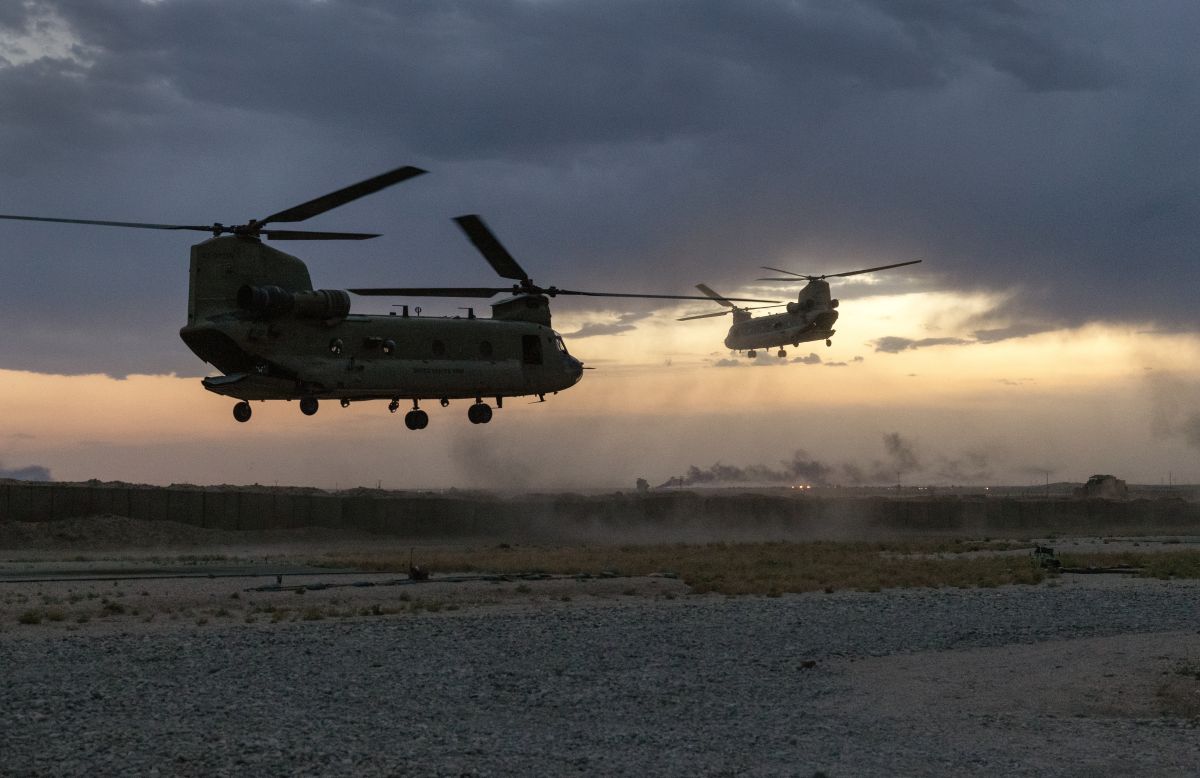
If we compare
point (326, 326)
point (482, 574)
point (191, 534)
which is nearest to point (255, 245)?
point (326, 326)

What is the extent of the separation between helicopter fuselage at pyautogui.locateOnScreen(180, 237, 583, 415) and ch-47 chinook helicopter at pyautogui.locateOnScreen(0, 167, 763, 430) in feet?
0.10

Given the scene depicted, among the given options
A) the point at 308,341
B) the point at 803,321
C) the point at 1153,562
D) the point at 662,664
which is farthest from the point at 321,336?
the point at 803,321

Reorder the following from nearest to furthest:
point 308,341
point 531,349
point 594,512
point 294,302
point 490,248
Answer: point 294,302 < point 308,341 < point 490,248 < point 531,349 < point 594,512

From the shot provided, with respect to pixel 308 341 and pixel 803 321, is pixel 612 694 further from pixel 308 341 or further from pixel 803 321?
pixel 803 321

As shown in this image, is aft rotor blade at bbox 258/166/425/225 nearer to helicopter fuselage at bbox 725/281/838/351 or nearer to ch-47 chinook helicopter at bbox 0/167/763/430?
ch-47 chinook helicopter at bbox 0/167/763/430

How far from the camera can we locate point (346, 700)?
59.4 feet

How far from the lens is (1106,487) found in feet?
412

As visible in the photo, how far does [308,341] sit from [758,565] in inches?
867

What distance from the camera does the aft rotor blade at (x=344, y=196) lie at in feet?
100

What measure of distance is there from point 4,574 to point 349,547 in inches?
1173

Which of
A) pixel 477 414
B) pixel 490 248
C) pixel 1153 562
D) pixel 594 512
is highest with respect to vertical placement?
pixel 490 248

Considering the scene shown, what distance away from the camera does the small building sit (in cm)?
12531

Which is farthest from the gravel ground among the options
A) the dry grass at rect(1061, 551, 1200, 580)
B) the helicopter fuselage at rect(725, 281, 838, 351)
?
the helicopter fuselage at rect(725, 281, 838, 351)

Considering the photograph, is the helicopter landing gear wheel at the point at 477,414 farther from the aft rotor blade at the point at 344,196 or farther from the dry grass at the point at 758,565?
the aft rotor blade at the point at 344,196
